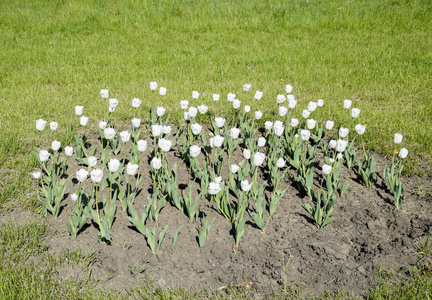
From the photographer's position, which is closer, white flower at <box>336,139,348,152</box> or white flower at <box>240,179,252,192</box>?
white flower at <box>240,179,252,192</box>

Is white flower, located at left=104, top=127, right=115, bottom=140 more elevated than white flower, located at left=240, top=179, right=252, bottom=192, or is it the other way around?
white flower, located at left=104, top=127, right=115, bottom=140

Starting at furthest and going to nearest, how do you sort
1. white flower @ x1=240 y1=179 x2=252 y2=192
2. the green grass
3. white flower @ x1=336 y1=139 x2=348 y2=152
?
the green grass → white flower @ x1=336 y1=139 x2=348 y2=152 → white flower @ x1=240 y1=179 x2=252 y2=192

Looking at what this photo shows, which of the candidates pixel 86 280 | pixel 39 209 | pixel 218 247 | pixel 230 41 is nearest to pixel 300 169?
pixel 218 247

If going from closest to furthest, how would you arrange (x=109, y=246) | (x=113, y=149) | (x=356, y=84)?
(x=109, y=246)
(x=113, y=149)
(x=356, y=84)

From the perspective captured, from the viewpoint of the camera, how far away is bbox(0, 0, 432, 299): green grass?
4066 mm

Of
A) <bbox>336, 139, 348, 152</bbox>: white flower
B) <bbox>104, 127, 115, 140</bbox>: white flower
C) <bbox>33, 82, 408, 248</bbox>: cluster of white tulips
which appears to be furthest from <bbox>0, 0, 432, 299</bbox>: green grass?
<bbox>336, 139, 348, 152</bbox>: white flower

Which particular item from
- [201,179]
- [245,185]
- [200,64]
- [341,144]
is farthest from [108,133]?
[200,64]

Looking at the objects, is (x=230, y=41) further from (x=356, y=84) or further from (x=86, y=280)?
(x=86, y=280)

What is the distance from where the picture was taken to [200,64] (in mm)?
6594

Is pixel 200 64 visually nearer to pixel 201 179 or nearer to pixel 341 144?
pixel 201 179

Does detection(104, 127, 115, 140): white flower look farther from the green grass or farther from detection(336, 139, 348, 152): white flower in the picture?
detection(336, 139, 348, 152): white flower

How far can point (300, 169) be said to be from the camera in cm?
337

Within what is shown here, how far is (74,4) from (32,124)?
5479 mm

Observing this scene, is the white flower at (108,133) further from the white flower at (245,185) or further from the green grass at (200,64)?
the white flower at (245,185)
